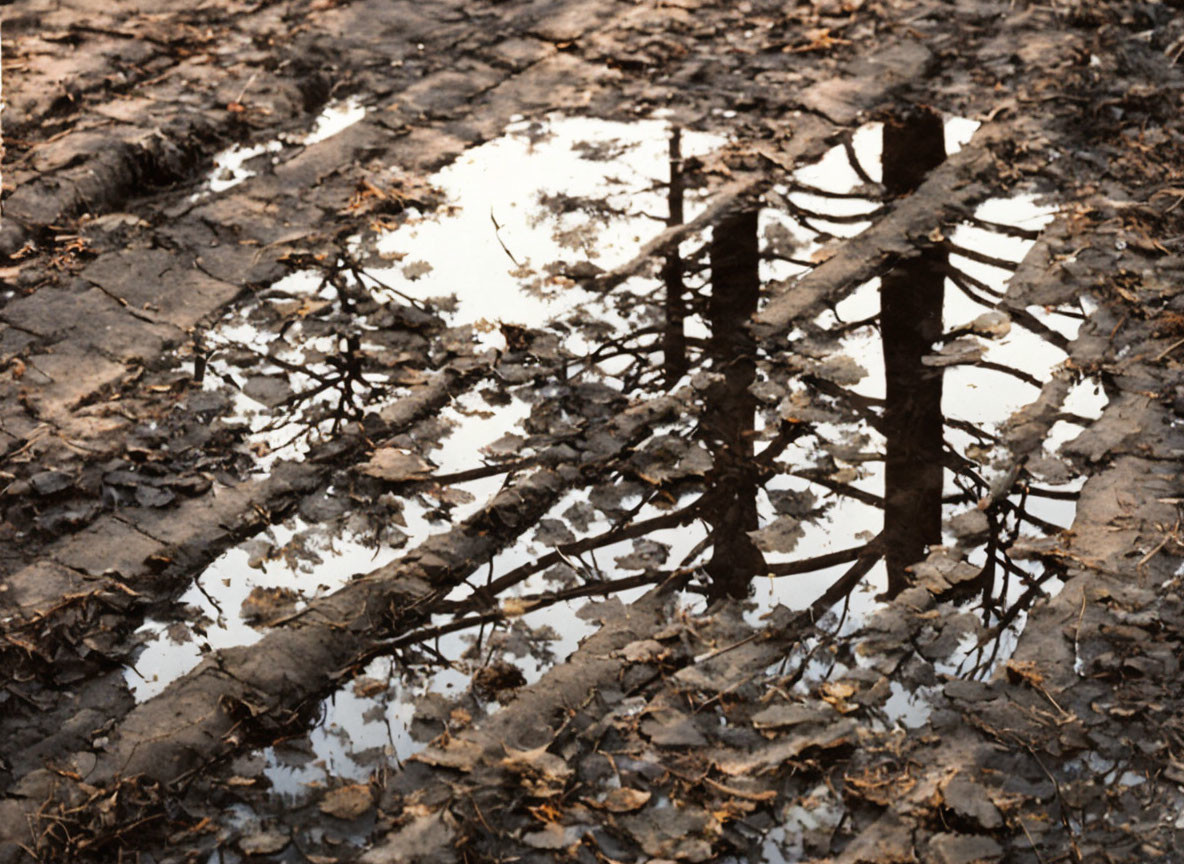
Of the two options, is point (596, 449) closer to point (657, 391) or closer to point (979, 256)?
point (657, 391)

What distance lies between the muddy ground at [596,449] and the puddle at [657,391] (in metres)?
0.01

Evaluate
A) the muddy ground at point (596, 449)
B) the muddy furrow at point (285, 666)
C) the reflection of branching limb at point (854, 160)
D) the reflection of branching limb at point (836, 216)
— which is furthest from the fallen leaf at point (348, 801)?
the reflection of branching limb at point (854, 160)

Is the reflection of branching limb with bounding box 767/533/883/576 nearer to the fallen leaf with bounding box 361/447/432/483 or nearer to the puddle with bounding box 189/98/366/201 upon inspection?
the fallen leaf with bounding box 361/447/432/483

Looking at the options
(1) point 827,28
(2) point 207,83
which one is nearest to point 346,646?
(2) point 207,83

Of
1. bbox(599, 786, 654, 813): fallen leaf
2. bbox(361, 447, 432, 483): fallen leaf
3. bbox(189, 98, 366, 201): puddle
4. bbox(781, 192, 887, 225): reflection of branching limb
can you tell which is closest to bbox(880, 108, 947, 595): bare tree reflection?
bbox(781, 192, 887, 225): reflection of branching limb

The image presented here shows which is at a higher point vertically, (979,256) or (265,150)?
(265,150)

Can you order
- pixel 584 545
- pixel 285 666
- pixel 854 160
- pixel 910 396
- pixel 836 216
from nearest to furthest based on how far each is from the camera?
1. pixel 285 666
2. pixel 584 545
3. pixel 910 396
4. pixel 836 216
5. pixel 854 160

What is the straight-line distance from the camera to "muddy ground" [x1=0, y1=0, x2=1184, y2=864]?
2.30m

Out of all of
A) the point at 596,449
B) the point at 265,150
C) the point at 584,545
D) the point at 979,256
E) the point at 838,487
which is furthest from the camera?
the point at 265,150

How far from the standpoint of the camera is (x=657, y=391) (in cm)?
340

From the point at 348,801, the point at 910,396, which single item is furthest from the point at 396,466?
the point at 910,396

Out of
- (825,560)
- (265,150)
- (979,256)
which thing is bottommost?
(825,560)

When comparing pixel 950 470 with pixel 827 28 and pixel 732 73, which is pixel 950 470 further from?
pixel 827 28

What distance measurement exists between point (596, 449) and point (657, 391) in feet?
1.02
